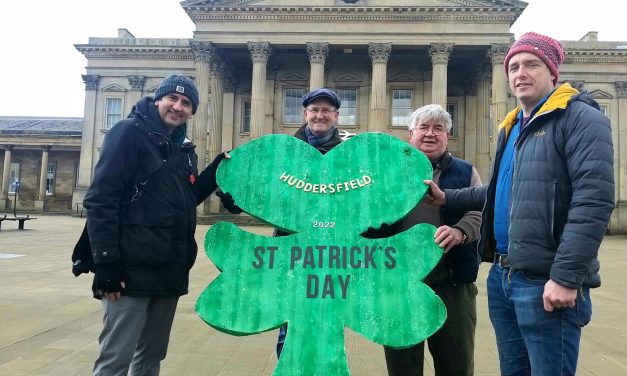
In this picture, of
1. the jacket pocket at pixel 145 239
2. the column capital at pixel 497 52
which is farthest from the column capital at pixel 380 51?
the jacket pocket at pixel 145 239

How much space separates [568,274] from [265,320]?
148 cm

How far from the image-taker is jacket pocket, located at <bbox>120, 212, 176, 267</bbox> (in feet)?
9.13

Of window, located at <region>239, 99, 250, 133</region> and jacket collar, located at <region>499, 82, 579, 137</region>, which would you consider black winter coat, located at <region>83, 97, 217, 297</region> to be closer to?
jacket collar, located at <region>499, 82, 579, 137</region>

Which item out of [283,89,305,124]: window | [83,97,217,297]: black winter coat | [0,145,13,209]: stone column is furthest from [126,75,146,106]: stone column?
[83,97,217,297]: black winter coat

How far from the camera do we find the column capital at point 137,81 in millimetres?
36719

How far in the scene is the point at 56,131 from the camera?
4544 cm

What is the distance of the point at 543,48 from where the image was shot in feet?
7.80

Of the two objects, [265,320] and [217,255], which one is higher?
[217,255]

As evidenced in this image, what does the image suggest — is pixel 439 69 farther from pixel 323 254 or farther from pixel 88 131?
pixel 323 254

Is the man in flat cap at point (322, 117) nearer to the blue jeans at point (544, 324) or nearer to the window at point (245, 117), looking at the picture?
the blue jeans at point (544, 324)

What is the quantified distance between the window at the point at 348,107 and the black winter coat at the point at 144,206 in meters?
30.9

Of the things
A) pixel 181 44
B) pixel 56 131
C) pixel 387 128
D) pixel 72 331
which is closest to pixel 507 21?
pixel 387 128

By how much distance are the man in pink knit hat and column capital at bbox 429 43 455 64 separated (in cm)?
2910

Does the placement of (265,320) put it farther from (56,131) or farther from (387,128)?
(56,131)
